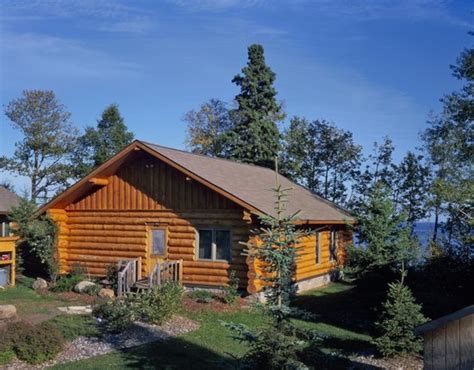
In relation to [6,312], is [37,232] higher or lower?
higher

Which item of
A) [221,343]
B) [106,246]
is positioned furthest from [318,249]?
[221,343]

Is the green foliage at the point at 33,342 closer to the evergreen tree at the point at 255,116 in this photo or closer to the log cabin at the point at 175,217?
the log cabin at the point at 175,217

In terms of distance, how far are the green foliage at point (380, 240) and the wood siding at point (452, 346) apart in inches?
434

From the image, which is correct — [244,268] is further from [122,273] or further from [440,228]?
[440,228]

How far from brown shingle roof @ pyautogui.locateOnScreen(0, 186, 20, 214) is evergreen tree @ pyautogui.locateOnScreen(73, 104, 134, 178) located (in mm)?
13419

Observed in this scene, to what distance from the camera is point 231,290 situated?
18.3m

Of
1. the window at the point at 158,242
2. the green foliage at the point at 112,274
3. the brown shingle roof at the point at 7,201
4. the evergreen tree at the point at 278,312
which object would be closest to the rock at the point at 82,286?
the green foliage at the point at 112,274

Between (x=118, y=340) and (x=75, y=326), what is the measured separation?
1558 millimetres

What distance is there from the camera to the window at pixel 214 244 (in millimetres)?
19812

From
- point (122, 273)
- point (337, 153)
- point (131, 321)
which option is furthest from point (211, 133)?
point (131, 321)

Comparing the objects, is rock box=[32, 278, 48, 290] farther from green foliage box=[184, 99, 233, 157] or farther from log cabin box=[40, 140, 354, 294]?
green foliage box=[184, 99, 233, 157]

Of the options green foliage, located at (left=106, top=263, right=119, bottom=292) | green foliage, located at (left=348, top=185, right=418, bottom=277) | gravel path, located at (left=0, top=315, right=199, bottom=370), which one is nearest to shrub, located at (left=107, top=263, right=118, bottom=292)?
green foliage, located at (left=106, top=263, right=119, bottom=292)

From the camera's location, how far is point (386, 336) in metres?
12.2

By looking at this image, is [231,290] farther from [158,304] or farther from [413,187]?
[413,187]
